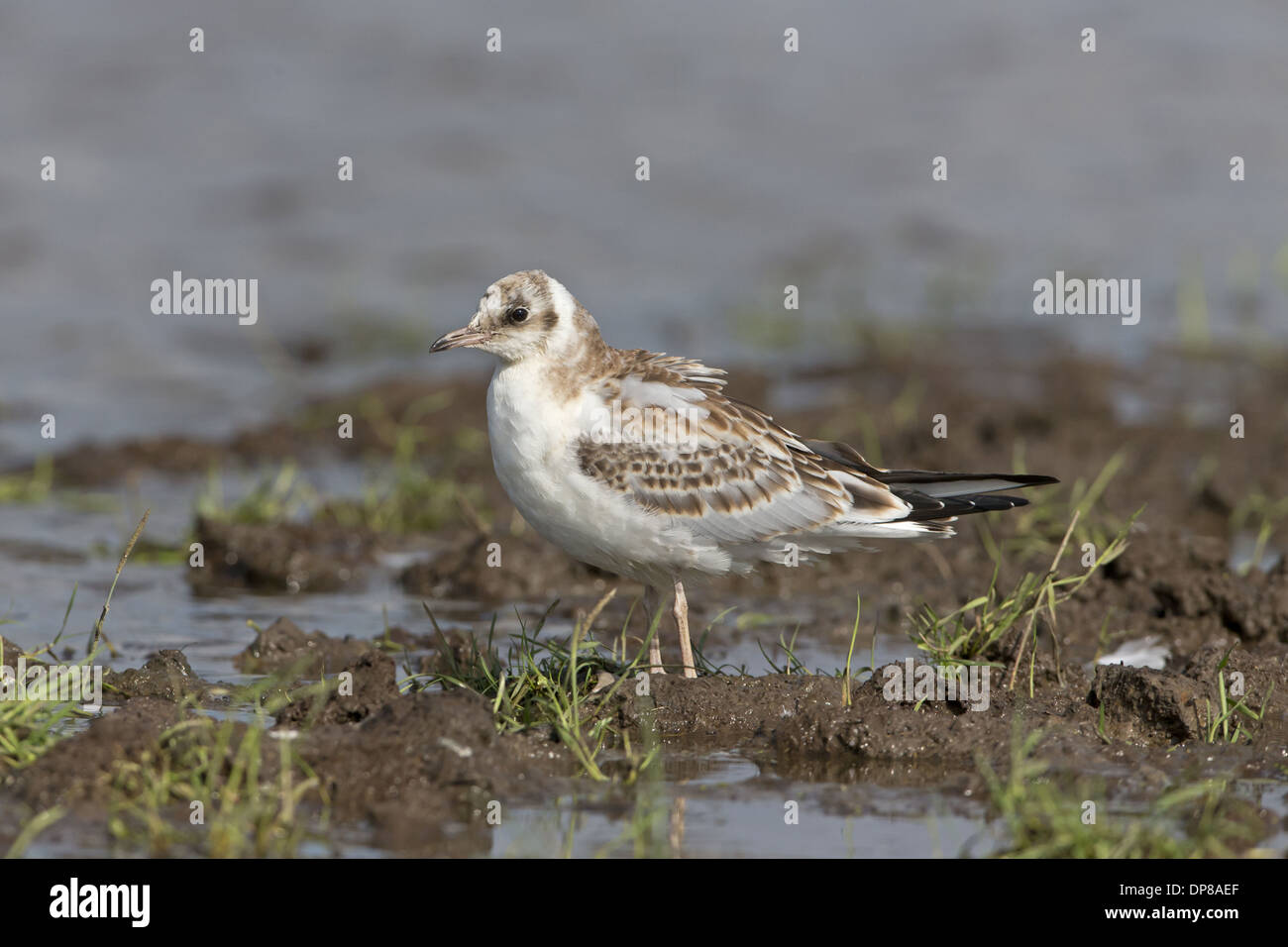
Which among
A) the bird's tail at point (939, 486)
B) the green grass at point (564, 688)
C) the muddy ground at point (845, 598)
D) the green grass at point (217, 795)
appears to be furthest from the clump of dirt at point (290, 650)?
the bird's tail at point (939, 486)

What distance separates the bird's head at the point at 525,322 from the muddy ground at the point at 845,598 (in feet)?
4.29

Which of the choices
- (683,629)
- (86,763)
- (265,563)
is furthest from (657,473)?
(265,563)

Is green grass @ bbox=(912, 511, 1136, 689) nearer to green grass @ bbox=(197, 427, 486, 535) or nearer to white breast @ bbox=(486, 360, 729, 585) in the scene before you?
white breast @ bbox=(486, 360, 729, 585)

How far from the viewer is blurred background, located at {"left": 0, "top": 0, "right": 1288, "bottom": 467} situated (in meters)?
15.1

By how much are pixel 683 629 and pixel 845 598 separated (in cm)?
247

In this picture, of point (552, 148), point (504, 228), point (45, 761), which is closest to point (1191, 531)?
point (45, 761)

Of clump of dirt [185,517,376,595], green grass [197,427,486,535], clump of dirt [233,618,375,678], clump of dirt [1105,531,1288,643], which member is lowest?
clump of dirt [233,618,375,678]

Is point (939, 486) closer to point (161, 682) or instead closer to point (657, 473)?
point (657, 473)

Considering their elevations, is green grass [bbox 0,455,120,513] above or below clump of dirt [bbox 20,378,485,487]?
below

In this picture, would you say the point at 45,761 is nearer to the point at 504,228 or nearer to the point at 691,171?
the point at 504,228

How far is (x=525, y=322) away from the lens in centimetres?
718

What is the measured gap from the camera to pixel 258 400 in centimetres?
1406

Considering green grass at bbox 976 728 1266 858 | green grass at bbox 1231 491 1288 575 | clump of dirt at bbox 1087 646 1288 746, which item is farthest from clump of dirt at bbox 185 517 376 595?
green grass at bbox 1231 491 1288 575

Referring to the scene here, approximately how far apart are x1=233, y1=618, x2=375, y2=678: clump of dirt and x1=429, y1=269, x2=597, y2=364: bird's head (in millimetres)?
1532
